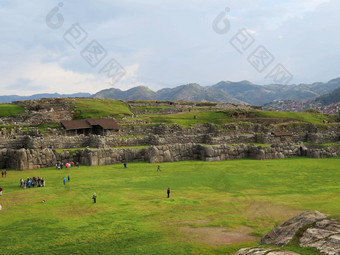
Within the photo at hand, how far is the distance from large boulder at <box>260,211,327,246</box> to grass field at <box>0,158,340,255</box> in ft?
6.15

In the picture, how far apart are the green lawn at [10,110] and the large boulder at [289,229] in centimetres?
6122

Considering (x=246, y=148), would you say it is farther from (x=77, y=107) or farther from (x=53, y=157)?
(x=77, y=107)

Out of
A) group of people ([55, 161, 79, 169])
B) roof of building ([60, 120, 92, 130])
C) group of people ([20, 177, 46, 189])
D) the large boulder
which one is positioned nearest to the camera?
the large boulder

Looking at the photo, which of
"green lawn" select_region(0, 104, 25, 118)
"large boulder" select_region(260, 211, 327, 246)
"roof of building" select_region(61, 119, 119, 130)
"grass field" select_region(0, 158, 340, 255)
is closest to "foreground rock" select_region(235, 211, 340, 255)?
"large boulder" select_region(260, 211, 327, 246)

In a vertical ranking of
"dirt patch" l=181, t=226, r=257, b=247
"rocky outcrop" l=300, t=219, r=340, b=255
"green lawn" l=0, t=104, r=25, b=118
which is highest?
"green lawn" l=0, t=104, r=25, b=118

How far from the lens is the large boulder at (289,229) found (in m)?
12.0

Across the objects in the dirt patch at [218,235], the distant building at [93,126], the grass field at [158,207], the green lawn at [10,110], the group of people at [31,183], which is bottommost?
the dirt patch at [218,235]

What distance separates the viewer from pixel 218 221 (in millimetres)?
18656

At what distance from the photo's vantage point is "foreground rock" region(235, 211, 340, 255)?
1002cm

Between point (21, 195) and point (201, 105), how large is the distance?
7416 centimetres

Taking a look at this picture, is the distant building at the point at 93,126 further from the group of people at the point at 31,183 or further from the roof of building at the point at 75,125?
the group of people at the point at 31,183

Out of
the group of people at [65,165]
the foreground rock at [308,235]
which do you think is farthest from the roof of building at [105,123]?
the foreground rock at [308,235]

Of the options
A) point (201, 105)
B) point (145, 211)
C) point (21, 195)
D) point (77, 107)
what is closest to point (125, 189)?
point (145, 211)

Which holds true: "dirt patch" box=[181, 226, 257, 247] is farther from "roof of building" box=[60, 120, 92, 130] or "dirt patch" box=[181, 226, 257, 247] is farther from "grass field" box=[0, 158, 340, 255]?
"roof of building" box=[60, 120, 92, 130]
